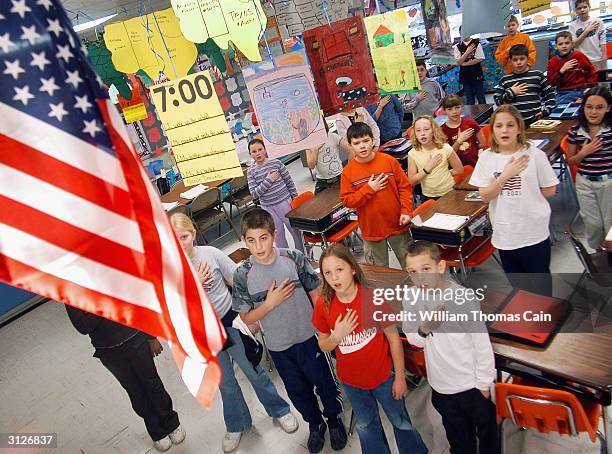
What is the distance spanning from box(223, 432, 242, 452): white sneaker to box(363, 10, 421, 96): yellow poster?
2.86 metres

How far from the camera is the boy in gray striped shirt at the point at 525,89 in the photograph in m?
5.07

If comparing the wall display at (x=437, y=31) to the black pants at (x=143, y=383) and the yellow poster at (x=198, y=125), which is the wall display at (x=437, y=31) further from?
the black pants at (x=143, y=383)

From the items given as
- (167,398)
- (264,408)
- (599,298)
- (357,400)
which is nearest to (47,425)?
(167,398)

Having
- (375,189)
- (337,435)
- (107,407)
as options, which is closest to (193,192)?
(107,407)

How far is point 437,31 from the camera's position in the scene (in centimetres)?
353

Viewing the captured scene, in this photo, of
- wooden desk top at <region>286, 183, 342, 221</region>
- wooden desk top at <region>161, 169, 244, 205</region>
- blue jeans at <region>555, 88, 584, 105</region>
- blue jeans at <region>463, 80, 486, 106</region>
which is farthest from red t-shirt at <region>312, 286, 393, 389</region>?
blue jeans at <region>463, 80, 486, 106</region>

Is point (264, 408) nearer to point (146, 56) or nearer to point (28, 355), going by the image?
point (146, 56)

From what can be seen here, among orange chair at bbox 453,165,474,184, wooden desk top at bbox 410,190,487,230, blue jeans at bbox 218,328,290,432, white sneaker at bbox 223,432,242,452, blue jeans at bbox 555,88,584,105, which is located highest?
blue jeans at bbox 555,88,584,105

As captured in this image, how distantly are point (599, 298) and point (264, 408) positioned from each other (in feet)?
8.55

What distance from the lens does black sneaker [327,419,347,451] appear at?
338 cm

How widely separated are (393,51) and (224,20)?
1210 millimetres

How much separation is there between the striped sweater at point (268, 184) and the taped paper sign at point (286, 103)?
234cm

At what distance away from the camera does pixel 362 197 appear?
397 cm

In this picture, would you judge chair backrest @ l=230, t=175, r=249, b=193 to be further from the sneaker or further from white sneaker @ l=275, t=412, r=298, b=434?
white sneaker @ l=275, t=412, r=298, b=434
